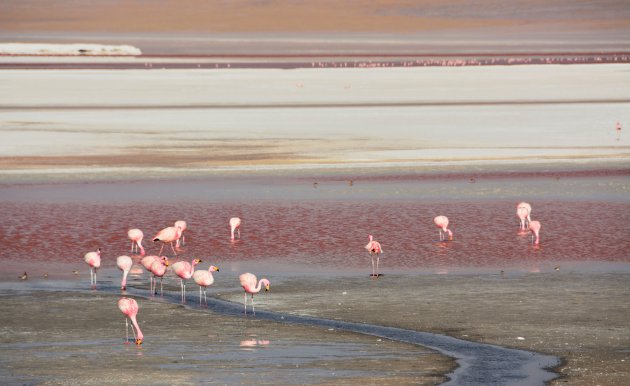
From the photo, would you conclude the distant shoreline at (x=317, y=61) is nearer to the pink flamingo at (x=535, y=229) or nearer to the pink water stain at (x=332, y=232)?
the pink water stain at (x=332, y=232)

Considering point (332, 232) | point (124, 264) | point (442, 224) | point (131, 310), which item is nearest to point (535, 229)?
point (442, 224)

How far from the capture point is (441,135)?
117 ft

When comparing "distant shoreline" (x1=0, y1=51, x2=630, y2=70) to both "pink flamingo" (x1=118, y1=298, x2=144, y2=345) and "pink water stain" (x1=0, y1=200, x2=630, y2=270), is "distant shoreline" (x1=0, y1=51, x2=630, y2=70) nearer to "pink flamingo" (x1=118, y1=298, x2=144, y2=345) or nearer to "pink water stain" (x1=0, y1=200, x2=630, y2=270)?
"pink water stain" (x1=0, y1=200, x2=630, y2=270)

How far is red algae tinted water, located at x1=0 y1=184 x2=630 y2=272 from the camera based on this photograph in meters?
17.7

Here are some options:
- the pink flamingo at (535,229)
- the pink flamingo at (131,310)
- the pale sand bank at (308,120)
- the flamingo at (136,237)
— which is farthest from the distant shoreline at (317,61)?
the pink flamingo at (131,310)

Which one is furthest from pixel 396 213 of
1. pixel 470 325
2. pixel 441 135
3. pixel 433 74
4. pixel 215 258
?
→ pixel 433 74

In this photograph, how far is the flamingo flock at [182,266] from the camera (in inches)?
511

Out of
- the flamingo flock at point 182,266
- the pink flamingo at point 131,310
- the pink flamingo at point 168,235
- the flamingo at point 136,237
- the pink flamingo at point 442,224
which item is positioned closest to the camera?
the pink flamingo at point 131,310

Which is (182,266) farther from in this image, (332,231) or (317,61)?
(317,61)

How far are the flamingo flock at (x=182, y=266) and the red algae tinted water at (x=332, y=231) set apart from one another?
0.56 ft

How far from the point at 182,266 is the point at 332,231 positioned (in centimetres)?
571

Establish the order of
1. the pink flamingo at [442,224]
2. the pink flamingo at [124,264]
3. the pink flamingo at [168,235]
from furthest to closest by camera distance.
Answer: the pink flamingo at [442,224] → the pink flamingo at [168,235] → the pink flamingo at [124,264]

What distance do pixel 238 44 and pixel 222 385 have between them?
125978 mm

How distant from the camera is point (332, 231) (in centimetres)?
1991
